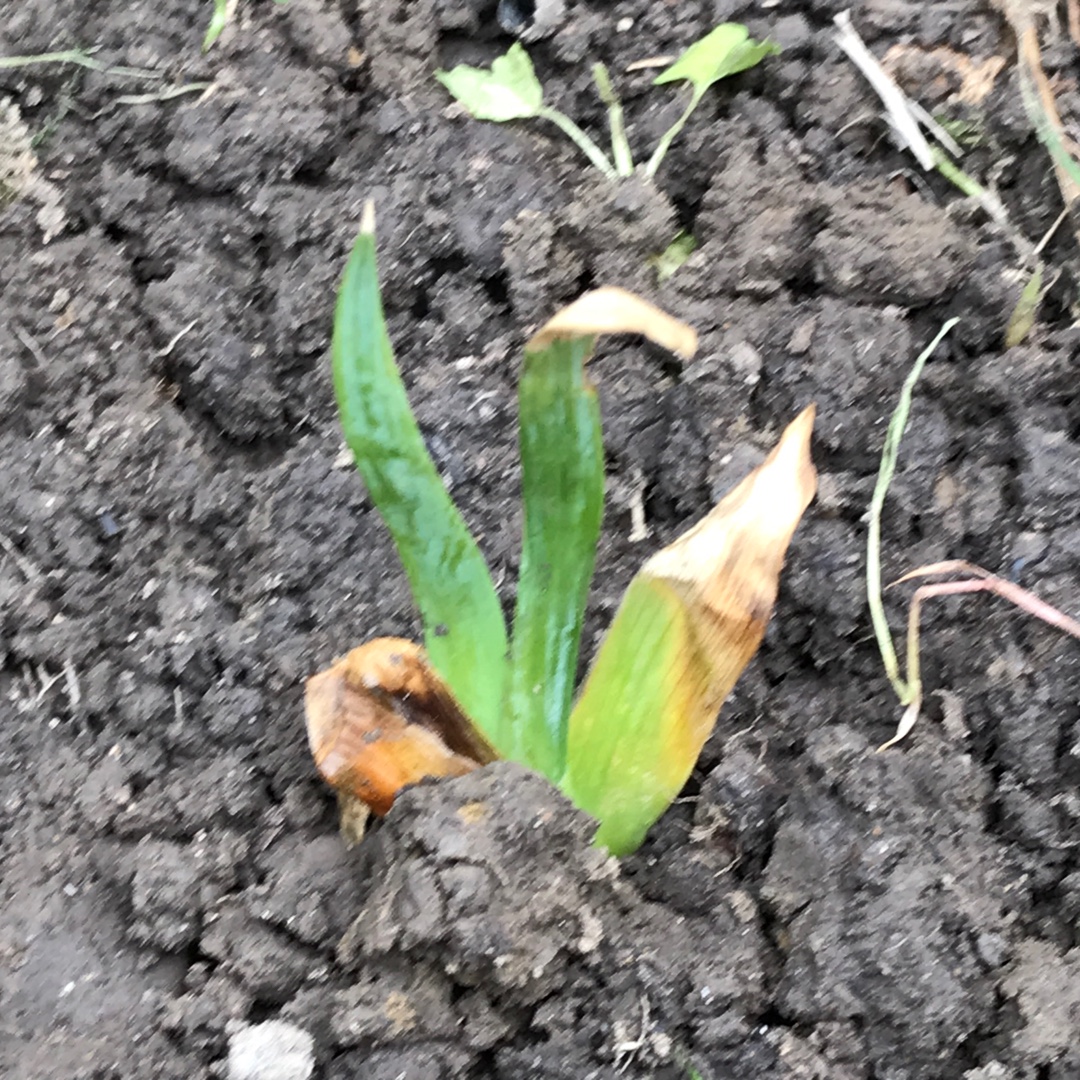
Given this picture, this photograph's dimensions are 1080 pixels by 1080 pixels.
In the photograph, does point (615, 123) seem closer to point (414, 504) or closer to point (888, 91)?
point (888, 91)

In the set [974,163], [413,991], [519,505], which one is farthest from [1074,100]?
[413,991]

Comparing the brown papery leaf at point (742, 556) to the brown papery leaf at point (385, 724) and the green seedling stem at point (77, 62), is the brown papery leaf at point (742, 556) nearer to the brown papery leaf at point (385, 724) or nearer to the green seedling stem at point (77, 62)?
Answer: the brown papery leaf at point (385, 724)

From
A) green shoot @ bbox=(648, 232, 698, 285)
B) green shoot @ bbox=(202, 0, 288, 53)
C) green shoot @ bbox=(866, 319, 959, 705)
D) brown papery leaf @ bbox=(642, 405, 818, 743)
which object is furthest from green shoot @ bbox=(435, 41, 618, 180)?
brown papery leaf @ bbox=(642, 405, 818, 743)

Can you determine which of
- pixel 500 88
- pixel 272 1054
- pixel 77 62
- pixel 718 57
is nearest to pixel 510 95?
pixel 500 88

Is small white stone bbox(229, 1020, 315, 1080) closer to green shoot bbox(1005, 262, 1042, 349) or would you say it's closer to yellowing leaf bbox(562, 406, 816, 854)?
yellowing leaf bbox(562, 406, 816, 854)

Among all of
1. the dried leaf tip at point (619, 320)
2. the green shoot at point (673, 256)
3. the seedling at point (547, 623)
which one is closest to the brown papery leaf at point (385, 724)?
A: the seedling at point (547, 623)
